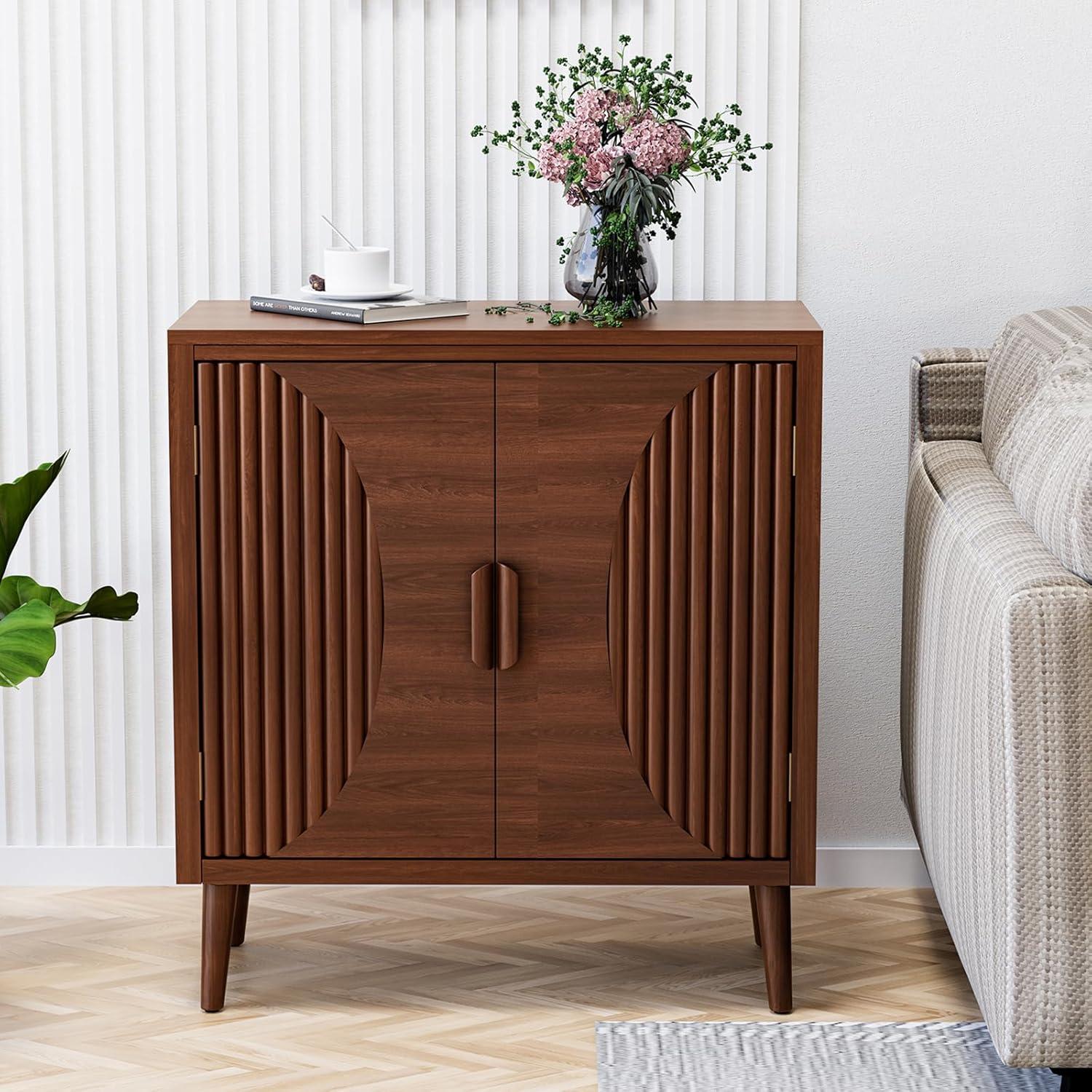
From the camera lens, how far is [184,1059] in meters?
2.02

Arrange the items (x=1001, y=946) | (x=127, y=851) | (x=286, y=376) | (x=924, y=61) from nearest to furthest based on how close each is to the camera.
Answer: (x=1001, y=946), (x=286, y=376), (x=924, y=61), (x=127, y=851)

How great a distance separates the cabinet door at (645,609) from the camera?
79.1 inches

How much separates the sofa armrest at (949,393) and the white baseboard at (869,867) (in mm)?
759

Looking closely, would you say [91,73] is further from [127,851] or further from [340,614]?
[127,851]

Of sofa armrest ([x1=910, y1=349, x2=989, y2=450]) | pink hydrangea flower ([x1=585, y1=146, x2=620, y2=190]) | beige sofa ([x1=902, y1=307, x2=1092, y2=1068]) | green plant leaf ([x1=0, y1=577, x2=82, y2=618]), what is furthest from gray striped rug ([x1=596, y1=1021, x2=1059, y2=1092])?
pink hydrangea flower ([x1=585, y1=146, x2=620, y2=190])

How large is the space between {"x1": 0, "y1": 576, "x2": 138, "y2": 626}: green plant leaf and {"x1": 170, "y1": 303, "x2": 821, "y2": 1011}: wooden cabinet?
23 centimetres

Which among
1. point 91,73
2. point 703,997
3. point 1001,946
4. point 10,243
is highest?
point 91,73

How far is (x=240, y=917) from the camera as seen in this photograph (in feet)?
7.77

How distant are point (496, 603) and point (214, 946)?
2.09 feet

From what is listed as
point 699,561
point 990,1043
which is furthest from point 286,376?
point 990,1043

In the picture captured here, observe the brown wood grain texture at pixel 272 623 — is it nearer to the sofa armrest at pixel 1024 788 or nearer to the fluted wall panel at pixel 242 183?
the fluted wall panel at pixel 242 183

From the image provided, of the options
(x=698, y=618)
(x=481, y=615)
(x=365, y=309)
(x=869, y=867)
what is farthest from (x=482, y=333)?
(x=869, y=867)

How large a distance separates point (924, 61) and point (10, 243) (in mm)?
1516

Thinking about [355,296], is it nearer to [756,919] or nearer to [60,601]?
[60,601]
